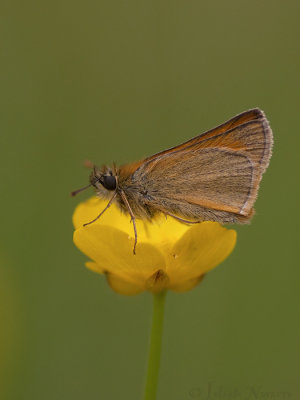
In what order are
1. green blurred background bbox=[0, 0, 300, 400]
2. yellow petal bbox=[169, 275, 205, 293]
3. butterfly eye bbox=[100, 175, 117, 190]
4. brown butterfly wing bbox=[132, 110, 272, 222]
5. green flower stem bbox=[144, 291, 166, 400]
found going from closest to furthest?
green flower stem bbox=[144, 291, 166, 400] → yellow petal bbox=[169, 275, 205, 293] → brown butterfly wing bbox=[132, 110, 272, 222] → butterfly eye bbox=[100, 175, 117, 190] → green blurred background bbox=[0, 0, 300, 400]

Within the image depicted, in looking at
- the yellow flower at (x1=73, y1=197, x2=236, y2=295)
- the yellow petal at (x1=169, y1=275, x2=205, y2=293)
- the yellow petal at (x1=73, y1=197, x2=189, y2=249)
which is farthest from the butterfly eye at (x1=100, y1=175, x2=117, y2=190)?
the yellow petal at (x1=169, y1=275, x2=205, y2=293)

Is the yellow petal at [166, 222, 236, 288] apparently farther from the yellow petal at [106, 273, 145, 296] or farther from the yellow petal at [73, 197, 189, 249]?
the yellow petal at [73, 197, 189, 249]

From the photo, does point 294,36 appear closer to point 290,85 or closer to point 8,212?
point 290,85

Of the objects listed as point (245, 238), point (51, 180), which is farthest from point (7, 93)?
point (245, 238)

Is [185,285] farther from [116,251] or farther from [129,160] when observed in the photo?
[129,160]

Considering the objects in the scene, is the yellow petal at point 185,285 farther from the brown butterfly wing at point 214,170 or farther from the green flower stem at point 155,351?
the brown butterfly wing at point 214,170

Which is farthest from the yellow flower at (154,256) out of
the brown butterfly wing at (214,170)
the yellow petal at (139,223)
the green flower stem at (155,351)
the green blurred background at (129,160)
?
the green blurred background at (129,160)

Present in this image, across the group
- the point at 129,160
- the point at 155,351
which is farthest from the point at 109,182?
the point at 129,160
